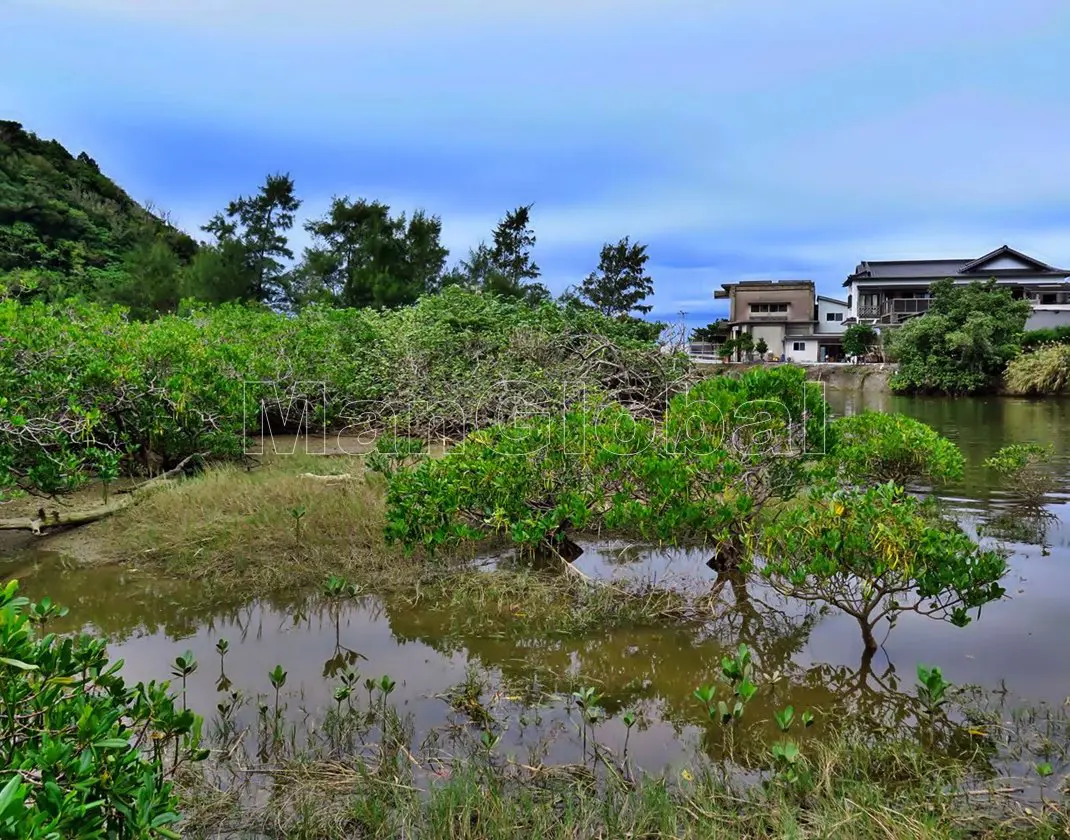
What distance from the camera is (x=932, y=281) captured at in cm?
4222

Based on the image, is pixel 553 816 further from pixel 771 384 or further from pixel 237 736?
pixel 771 384

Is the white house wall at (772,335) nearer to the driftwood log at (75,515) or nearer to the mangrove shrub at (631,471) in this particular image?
the mangrove shrub at (631,471)

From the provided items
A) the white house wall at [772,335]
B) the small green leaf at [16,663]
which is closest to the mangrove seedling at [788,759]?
the small green leaf at [16,663]

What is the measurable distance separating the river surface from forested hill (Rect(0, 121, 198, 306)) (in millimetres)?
24983

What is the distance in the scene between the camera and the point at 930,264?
44.0m

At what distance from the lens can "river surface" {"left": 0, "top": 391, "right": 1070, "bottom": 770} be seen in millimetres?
4156

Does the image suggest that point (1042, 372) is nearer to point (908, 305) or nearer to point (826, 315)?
point (908, 305)

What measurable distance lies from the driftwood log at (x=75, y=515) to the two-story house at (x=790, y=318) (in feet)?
137

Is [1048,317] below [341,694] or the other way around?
the other way around

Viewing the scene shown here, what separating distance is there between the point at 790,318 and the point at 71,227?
132 ft

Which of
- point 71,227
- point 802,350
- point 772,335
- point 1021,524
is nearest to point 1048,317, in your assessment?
point 802,350

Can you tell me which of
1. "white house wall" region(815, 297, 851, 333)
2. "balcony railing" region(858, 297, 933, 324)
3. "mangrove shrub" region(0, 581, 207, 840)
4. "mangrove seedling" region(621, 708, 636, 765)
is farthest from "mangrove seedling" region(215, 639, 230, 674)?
"white house wall" region(815, 297, 851, 333)

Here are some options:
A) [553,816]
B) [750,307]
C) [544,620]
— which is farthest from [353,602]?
[750,307]

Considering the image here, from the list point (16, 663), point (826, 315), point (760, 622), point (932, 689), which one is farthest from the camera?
point (826, 315)
